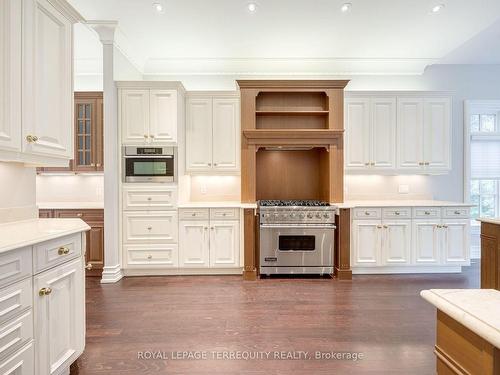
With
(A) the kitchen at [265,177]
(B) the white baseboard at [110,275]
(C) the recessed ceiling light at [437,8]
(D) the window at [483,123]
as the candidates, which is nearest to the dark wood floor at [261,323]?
(A) the kitchen at [265,177]

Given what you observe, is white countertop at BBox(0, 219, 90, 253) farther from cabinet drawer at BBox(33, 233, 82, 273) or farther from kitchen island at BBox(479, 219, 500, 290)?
kitchen island at BBox(479, 219, 500, 290)

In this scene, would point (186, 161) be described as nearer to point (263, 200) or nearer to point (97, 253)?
point (263, 200)

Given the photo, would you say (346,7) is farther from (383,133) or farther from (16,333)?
(16,333)

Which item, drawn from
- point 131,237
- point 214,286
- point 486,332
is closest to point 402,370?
point 486,332

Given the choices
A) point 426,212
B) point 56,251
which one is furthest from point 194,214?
point 426,212

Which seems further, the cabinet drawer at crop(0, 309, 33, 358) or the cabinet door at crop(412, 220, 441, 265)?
the cabinet door at crop(412, 220, 441, 265)

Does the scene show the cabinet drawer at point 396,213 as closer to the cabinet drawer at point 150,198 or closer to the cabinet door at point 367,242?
the cabinet door at point 367,242

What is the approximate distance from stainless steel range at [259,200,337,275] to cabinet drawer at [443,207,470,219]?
1.52m

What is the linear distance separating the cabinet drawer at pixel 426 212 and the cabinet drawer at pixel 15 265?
413cm

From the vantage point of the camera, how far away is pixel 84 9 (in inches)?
129

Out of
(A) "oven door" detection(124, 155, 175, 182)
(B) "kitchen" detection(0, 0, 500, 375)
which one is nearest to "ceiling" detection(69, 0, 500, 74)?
(B) "kitchen" detection(0, 0, 500, 375)

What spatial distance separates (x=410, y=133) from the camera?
4.31 metres

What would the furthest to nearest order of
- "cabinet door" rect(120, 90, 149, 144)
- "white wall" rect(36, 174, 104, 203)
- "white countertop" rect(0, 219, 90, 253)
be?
"white wall" rect(36, 174, 104, 203)
"cabinet door" rect(120, 90, 149, 144)
"white countertop" rect(0, 219, 90, 253)

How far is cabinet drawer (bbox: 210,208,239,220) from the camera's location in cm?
393
